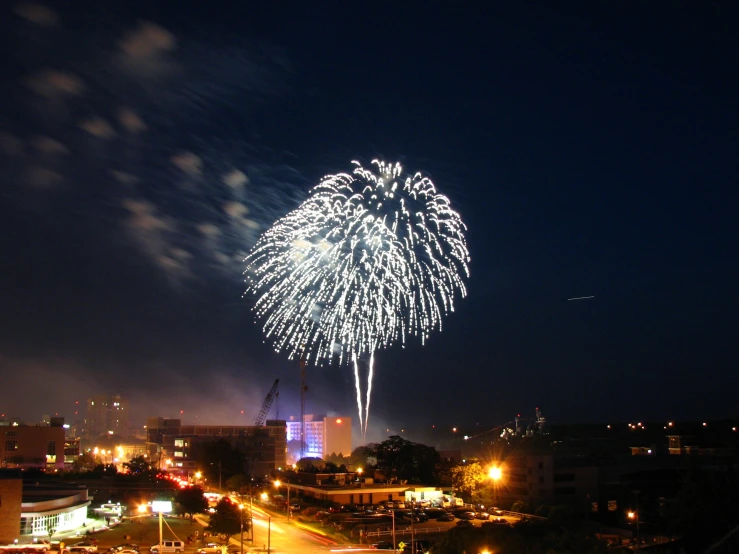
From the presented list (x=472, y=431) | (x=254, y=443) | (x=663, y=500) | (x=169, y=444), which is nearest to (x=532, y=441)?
(x=254, y=443)

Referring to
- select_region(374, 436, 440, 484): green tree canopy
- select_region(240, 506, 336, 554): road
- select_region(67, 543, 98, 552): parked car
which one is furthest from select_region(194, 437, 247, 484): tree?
select_region(67, 543, 98, 552): parked car

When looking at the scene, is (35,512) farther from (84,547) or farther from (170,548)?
(170,548)

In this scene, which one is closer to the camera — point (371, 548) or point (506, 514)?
point (371, 548)

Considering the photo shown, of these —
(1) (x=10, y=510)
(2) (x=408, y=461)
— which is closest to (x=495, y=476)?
(2) (x=408, y=461)

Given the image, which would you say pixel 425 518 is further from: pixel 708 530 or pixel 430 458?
pixel 430 458

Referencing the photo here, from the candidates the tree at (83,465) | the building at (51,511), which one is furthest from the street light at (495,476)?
the tree at (83,465)
